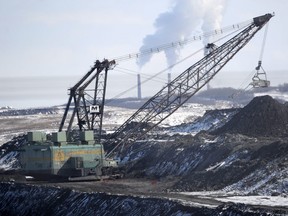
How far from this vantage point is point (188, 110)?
6339 inches

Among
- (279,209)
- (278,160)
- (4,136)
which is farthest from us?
(4,136)

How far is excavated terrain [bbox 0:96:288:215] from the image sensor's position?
44400mm

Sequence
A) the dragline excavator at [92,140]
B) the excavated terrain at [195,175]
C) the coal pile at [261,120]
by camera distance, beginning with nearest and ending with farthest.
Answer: the excavated terrain at [195,175]
the dragline excavator at [92,140]
the coal pile at [261,120]

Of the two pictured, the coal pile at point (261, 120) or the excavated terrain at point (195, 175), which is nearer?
the excavated terrain at point (195, 175)

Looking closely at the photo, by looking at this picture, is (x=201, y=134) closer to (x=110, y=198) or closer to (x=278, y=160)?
(x=278, y=160)

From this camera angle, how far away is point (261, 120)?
7856cm

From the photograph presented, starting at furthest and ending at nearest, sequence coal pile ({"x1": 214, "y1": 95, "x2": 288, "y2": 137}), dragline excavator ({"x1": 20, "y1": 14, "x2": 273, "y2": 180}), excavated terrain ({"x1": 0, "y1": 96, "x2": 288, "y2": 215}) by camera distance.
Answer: coal pile ({"x1": 214, "y1": 95, "x2": 288, "y2": 137})
dragline excavator ({"x1": 20, "y1": 14, "x2": 273, "y2": 180})
excavated terrain ({"x1": 0, "y1": 96, "x2": 288, "y2": 215})

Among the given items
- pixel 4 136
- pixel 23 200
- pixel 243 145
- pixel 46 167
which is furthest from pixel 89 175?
pixel 4 136

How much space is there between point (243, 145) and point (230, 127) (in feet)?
54.6

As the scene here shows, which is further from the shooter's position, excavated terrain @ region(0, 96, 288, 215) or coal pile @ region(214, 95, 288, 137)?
coal pile @ region(214, 95, 288, 137)

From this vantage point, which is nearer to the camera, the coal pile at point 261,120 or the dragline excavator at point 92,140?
the dragline excavator at point 92,140

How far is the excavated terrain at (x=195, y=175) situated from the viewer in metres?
44.4

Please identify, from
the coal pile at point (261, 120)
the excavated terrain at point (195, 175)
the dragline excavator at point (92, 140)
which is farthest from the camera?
the coal pile at point (261, 120)

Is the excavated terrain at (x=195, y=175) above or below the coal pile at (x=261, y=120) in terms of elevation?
below
